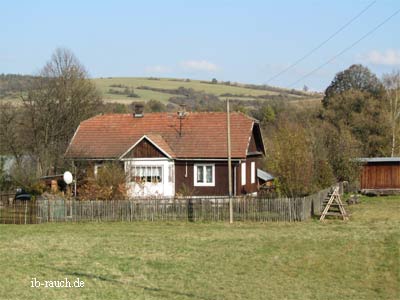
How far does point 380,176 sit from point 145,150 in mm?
19290

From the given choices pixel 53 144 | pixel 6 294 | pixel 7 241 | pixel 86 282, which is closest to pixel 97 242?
pixel 7 241

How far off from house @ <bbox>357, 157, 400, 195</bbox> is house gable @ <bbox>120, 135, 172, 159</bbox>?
17.2 metres

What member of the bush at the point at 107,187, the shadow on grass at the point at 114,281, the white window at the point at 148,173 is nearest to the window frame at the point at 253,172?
the white window at the point at 148,173

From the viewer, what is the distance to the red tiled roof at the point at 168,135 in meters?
40.7

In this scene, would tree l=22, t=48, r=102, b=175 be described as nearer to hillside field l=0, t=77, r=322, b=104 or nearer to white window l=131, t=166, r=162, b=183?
white window l=131, t=166, r=162, b=183

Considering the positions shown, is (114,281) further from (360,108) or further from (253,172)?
(360,108)

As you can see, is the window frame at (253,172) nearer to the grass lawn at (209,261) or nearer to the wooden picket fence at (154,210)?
the wooden picket fence at (154,210)

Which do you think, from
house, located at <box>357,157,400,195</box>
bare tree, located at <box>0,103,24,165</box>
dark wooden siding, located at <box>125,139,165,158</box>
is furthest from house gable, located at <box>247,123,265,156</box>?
bare tree, located at <box>0,103,24,165</box>

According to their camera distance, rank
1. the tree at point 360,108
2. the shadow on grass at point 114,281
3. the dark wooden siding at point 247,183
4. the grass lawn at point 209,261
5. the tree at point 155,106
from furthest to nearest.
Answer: the tree at point 155,106, the tree at point 360,108, the dark wooden siding at point 247,183, the grass lawn at point 209,261, the shadow on grass at point 114,281

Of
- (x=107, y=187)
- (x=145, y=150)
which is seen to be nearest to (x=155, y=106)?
(x=145, y=150)

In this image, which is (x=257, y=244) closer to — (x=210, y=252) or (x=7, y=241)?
(x=210, y=252)

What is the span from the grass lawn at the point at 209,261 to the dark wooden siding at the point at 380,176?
18.2m

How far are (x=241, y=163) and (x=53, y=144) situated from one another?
2262cm

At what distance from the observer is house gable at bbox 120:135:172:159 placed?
39875mm
